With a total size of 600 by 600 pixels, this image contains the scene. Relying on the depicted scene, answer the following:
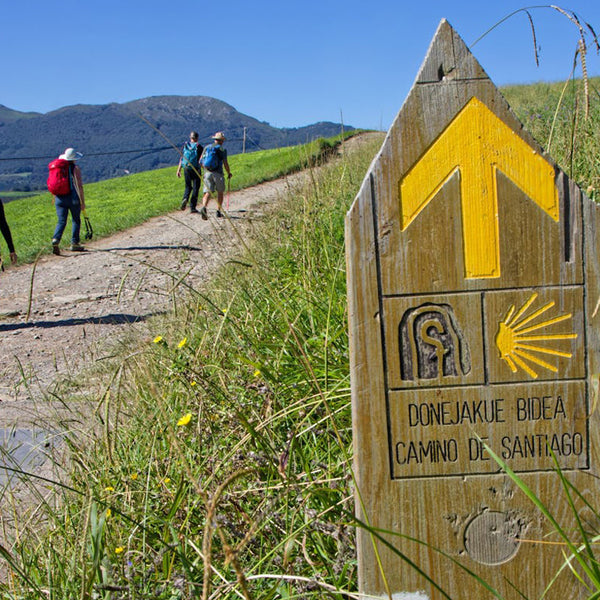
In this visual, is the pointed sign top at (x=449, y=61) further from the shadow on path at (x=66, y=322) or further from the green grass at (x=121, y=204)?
the green grass at (x=121, y=204)

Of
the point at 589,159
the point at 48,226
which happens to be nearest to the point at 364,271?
the point at 589,159

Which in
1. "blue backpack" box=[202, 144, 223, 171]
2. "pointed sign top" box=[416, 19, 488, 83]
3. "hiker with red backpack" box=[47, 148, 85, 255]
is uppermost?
"blue backpack" box=[202, 144, 223, 171]

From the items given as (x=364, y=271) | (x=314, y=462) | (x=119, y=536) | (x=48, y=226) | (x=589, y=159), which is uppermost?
(x=48, y=226)

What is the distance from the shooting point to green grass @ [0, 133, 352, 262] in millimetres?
15805

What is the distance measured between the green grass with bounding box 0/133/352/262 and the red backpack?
5.17ft

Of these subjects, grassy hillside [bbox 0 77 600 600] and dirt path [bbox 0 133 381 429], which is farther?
dirt path [bbox 0 133 381 429]

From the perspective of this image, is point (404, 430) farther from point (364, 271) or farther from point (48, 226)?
point (48, 226)

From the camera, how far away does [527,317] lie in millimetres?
1484

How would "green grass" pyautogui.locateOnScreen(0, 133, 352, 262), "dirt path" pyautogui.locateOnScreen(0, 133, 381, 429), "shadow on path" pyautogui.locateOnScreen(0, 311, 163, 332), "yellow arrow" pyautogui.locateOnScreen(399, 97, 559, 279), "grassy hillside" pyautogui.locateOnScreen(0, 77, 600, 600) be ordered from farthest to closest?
"green grass" pyautogui.locateOnScreen(0, 133, 352, 262), "shadow on path" pyautogui.locateOnScreen(0, 311, 163, 332), "dirt path" pyautogui.locateOnScreen(0, 133, 381, 429), "grassy hillside" pyautogui.locateOnScreen(0, 77, 600, 600), "yellow arrow" pyautogui.locateOnScreen(399, 97, 559, 279)

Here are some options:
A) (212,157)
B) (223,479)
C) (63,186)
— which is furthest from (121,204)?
(223,479)

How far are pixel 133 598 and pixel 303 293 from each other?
1776 mm

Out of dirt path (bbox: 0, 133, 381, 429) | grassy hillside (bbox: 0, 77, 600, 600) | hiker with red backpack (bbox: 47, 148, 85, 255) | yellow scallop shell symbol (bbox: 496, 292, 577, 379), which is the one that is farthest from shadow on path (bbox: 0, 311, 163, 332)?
yellow scallop shell symbol (bbox: 496, 292, 577, 379)

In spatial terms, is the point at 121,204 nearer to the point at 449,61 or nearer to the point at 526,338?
the point at 449,61

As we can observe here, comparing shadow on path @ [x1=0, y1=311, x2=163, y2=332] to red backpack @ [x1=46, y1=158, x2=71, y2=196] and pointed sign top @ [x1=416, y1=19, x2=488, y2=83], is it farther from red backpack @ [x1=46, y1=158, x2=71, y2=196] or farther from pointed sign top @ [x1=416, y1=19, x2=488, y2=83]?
pointed sign top @ [x1=416, y1=19, x2=488, y2=83]
